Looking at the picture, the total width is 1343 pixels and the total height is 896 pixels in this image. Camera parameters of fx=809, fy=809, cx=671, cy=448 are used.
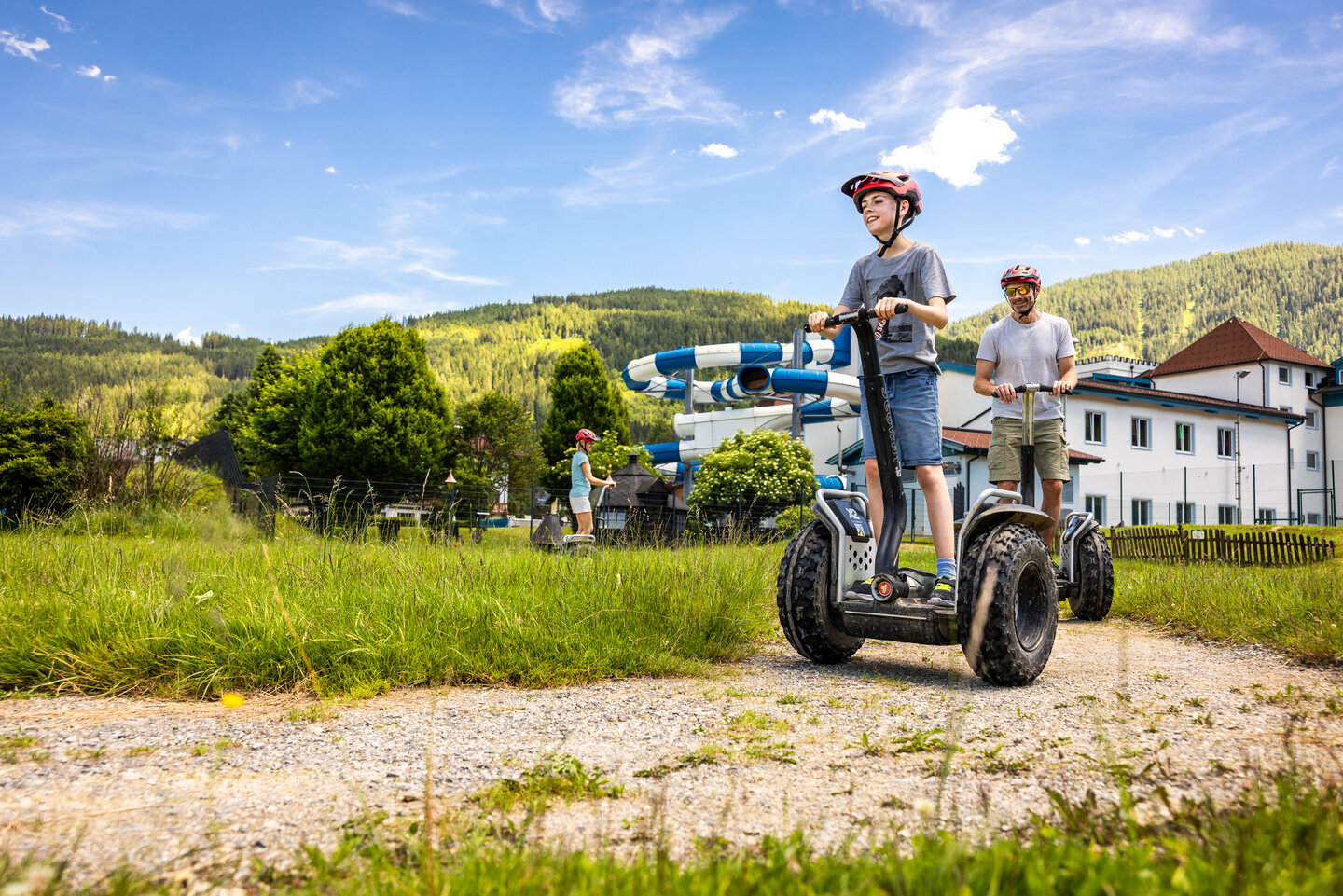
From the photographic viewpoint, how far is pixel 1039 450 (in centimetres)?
501

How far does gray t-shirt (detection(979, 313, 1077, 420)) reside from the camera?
4902mm

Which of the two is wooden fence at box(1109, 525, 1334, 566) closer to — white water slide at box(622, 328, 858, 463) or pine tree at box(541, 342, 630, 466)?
white water slide at box(622, 328, 858, 463)

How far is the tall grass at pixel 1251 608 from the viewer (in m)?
3.98

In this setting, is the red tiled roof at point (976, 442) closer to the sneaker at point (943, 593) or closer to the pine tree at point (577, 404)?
the pine tree at point (577, 404)

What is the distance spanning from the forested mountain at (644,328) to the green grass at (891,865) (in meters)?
78.0

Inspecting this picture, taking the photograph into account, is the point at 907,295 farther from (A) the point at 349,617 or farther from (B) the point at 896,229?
(A) the point at 349,617

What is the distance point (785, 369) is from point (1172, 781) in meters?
23.8

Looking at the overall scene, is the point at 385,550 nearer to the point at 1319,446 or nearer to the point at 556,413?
the point at 556,413

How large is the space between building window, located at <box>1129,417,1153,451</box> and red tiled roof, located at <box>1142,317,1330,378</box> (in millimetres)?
11914

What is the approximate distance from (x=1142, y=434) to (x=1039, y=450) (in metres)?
28.8

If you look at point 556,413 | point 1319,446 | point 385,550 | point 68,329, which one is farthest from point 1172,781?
point 68,329

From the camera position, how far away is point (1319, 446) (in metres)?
37.3

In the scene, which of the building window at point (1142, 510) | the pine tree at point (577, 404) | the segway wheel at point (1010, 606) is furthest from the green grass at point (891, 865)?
the pine tree at point (577, 404)

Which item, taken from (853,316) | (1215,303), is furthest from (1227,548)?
(1215,303)
